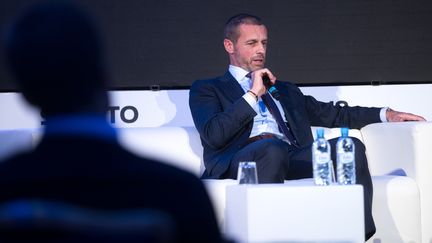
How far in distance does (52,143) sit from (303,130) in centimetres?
335

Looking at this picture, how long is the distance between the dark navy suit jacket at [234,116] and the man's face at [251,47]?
0.38 feet

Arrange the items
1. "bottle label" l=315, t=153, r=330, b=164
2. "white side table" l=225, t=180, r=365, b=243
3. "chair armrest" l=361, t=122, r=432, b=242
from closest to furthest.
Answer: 1. "white side table" l=225, t=180, r=365, b=243
2. "bottle label" l=315, t=153, r=330, b=164
3. "chair armrest" l=361, t=122, r=432, b=242

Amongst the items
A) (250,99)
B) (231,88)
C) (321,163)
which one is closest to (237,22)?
(231,88)

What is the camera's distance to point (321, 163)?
3525 millimetres

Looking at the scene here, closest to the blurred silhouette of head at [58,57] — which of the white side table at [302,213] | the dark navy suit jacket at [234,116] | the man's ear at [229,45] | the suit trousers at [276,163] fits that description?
the white side table at [302,213]

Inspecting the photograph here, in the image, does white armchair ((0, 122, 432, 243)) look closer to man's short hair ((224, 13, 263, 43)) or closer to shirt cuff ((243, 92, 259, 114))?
shirt cuff ((243, 92, 259, 114))

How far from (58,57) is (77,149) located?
12 centimetres

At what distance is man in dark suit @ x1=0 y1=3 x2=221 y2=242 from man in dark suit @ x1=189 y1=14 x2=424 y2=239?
2.69 metres

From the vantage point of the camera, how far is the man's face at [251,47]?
171 inches

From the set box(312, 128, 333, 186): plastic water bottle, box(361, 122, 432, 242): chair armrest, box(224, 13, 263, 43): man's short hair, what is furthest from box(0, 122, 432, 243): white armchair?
box(224, 13, 263, 43): man's short hair

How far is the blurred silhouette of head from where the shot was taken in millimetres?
1028

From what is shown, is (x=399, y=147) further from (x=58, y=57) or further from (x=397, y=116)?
(x=58, y=57)

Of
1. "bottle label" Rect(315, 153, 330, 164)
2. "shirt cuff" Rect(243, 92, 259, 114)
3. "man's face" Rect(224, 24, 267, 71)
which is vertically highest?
"man's face" Rect(224, 24, 267, 71)

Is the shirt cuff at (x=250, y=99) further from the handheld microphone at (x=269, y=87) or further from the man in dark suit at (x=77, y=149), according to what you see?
the man in dark suit at (x=77, y=149)
